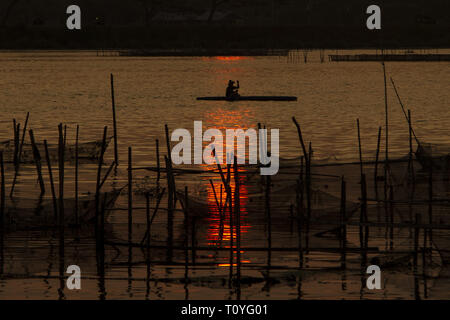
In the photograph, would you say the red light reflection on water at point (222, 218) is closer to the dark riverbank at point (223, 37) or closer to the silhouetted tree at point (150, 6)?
the dark riverbank at point (223, 37)

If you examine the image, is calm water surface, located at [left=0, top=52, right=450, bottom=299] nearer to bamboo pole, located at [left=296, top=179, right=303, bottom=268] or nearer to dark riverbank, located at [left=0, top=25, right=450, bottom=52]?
bamboo pole, located at [left=296, top=179, right=303, bottom=268]

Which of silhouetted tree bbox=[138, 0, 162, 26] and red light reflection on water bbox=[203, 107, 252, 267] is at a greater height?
silhouetted tree bbox=[138, 0, 162, 26]

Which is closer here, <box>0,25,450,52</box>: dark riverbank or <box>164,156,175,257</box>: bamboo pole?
<box>164,156,175,257</box>: bamboo pole

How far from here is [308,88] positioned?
78562 millimetres

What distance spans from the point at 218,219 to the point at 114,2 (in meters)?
177

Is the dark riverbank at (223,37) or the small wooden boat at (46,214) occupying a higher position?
the dark riverbank at (223,37)

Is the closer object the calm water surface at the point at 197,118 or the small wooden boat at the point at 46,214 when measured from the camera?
the calm water surface at the point at 197,118

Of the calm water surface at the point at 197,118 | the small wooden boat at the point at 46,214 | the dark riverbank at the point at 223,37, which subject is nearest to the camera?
the calm water surface at the point at 197,118

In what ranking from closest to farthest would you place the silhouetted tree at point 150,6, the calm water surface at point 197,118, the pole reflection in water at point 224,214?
1. the calm water surface at point 197,118
2. the pole reflection in water at point 224,214
3. the silhouetted tree at point 150,6

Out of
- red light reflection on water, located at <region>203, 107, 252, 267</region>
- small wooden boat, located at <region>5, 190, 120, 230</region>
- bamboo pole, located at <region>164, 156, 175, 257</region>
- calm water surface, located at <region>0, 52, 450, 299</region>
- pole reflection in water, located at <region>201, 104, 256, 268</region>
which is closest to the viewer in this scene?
calm water surface, located at <region>0, 52, 450, 299</region>

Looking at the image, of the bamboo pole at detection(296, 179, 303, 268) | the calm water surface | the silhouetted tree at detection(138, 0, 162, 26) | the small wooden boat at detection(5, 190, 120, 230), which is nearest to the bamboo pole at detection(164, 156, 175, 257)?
the calm water surface

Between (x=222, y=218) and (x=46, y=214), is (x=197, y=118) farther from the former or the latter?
(x=222, y=218)

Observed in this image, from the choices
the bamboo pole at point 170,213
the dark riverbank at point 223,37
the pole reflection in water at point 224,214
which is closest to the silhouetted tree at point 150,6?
the dark riverbank at point 223,37
